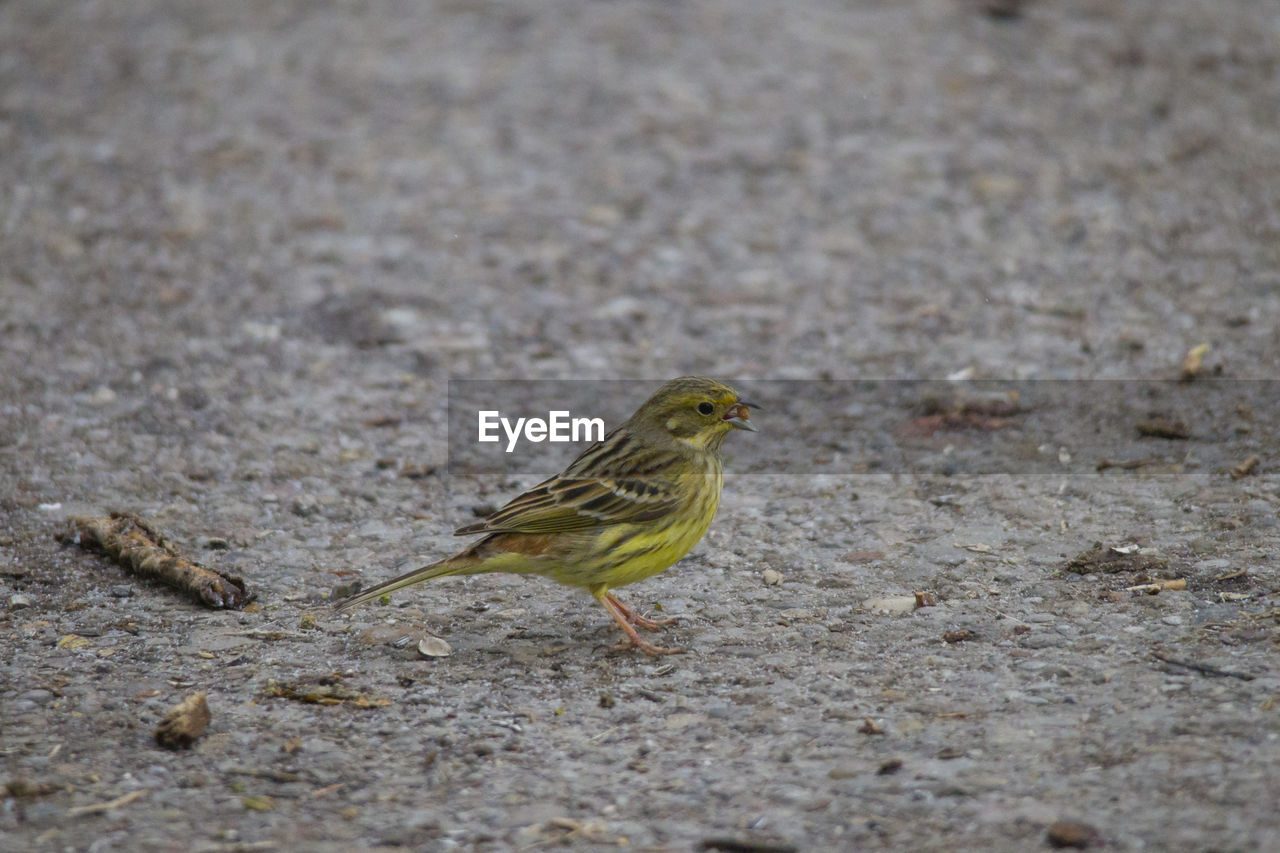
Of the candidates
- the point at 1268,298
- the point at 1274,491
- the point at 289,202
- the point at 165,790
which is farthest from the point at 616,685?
the point at 289,202

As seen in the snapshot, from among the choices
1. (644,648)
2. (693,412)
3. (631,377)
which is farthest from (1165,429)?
(644,648)

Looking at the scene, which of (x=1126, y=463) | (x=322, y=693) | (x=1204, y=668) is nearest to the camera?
(x=1204, y=668)

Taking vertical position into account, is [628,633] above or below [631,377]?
below

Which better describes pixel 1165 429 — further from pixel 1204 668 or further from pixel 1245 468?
pixel 1204 668

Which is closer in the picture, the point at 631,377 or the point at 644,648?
Answer: the point at 644,648

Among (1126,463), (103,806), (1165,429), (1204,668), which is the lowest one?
(103,806)

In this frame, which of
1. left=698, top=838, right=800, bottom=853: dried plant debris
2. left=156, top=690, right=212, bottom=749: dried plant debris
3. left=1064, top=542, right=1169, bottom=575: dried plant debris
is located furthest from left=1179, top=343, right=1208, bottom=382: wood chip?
left=156, top=690, right=212, bottom=749: dried plant debris

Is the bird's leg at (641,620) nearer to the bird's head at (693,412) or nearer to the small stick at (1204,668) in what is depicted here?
the bird's head at (693,412)
